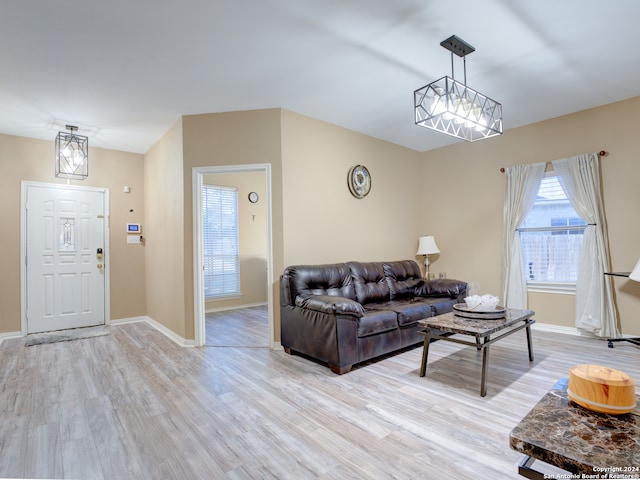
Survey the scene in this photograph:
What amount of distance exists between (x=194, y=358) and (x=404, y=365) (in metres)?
2.14

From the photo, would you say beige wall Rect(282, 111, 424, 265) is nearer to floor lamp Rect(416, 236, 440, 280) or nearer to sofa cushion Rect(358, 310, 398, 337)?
floor lamp Rect(416, 236, 440, 280)

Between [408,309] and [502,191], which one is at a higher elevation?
[502,191]

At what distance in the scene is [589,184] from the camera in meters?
4.08

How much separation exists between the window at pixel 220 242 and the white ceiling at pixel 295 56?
6.67 feet

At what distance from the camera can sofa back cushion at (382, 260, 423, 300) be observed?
14.7ft

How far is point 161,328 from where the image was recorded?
4.80m

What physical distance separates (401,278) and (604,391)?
11.2 ft

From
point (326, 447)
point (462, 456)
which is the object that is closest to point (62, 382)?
point (326, 447)

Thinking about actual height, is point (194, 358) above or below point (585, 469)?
below

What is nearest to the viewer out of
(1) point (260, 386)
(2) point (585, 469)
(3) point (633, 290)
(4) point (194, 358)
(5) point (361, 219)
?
(2) point (585, 469)

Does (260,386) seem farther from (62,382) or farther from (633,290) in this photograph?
(633,290)

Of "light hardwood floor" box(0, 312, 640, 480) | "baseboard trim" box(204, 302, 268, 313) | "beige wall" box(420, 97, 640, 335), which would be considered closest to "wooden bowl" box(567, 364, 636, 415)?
"light hardwood floor" box(0, 312, 640, 480)

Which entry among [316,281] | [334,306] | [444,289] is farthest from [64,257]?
[444,289]

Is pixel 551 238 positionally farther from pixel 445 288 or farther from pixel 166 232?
pixel 166 232
